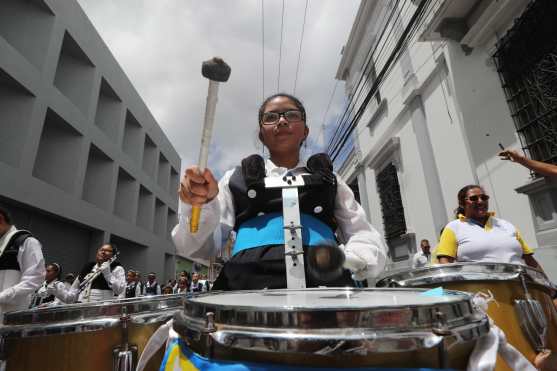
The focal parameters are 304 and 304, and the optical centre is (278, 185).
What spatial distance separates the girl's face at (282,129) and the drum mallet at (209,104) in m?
0.47

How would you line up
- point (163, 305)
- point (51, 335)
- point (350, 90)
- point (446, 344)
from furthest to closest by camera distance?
1. point (350, 90)
2. point (163, 305)
3. point (51, 335)
4. point (446, 344)

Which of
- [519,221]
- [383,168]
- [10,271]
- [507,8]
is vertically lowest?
[10,271]

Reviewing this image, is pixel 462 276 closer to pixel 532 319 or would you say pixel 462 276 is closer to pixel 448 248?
pixel 532 319

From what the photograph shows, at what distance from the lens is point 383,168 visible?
882 cm

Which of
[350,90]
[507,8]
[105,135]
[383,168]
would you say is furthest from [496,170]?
[105,135]

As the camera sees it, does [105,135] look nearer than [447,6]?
Result: No

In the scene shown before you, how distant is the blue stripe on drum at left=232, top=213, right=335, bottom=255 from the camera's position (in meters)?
1.22

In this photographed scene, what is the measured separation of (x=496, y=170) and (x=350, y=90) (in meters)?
7.39

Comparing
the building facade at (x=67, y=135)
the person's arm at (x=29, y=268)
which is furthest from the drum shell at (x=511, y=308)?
the building facade at (x=67, y=135)

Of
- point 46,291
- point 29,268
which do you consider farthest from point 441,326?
point 46,291

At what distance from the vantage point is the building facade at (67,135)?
27.7 feet

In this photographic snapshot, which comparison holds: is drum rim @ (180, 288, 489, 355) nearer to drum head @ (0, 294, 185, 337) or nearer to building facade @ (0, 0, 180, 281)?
drum head @ (0, 294, 185, 337)

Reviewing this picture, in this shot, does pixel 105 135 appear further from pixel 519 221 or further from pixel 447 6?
pixel 519 221

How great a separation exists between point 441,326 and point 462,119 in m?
5.71
